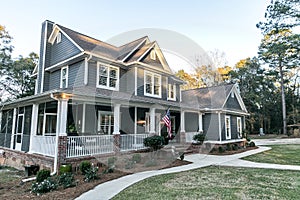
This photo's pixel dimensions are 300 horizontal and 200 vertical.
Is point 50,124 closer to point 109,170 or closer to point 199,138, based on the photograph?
point 109,170

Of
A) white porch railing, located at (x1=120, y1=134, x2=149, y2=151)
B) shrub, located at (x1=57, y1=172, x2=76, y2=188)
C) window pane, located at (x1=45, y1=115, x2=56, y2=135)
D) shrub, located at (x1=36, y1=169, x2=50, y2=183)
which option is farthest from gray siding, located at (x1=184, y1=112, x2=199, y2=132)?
shrub, located at (x1=36, y1=169, x2=50, y2=183)

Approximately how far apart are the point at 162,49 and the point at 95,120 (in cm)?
833

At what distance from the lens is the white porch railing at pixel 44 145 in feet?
28.4

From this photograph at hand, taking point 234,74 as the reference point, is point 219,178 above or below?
below

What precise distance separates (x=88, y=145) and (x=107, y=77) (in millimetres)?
4847

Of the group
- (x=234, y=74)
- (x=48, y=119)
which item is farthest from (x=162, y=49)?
(x=234, y=74)

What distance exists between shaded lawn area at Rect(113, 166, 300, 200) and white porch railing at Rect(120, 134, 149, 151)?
11.7 feet

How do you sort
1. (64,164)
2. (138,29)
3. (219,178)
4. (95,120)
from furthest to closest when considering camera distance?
(138,29) → (95,120) → (64,164) → (219,178)

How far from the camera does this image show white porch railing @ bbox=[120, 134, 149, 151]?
10.7 metres

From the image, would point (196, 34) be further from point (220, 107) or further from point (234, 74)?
point (234, 74)

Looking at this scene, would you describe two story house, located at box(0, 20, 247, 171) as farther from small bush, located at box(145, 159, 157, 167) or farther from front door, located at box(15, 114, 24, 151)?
small bush, located at box(145, 159, 157, 167)

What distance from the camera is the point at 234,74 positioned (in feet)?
123

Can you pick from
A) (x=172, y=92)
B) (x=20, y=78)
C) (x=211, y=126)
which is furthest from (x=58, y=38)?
(x=20, y=78)

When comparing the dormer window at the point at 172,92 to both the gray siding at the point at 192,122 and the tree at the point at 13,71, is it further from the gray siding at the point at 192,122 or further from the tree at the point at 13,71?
the tree at the point at 13,71
